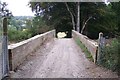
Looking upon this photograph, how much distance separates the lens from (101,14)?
33.0 metres

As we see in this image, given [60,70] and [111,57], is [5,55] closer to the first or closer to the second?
[60,70]

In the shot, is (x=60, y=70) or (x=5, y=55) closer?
(x=5, y=55)

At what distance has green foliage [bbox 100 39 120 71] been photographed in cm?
723

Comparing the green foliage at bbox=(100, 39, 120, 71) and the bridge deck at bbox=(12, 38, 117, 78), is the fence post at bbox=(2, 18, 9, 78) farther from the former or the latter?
the green foliage at bbox=(100, 39, 120, 71)

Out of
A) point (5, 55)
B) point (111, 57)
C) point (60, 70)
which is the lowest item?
point (60, 70)

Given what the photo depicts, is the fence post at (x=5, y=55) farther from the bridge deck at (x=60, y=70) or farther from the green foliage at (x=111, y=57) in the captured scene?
the green foliage at (x=111, y=57)

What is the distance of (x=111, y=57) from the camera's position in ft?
24.8

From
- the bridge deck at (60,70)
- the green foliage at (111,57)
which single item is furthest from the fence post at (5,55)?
the green foliage at (111,57)

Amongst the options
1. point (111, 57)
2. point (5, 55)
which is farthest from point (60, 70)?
point (5, 55)

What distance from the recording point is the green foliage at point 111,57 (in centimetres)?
723

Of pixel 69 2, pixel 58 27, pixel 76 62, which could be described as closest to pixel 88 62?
pixel 76 62

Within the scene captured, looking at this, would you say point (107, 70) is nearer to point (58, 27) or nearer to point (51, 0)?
point (51, 0)

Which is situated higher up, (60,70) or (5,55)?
(5,55)

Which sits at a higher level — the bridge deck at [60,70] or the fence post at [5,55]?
the fence post at [5,55]
